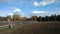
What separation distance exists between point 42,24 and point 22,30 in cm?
55

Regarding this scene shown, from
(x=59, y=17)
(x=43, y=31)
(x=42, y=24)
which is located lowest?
(x=43, y=31)

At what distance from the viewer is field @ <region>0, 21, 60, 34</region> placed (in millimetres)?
2486

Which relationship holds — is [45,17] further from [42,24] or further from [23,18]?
[23,18]

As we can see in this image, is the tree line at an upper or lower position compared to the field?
upper

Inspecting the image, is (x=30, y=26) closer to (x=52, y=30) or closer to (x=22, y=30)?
(x=22, y=30)

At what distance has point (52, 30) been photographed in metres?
2.52

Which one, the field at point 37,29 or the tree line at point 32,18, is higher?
the tree line at point 32,18

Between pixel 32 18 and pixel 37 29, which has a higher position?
pixel 32 18

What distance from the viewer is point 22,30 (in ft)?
8.68

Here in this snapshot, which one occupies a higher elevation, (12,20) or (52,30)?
(12,20)

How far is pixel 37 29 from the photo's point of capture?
2596mm

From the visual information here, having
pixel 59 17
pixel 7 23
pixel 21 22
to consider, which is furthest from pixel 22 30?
pixel 59 17

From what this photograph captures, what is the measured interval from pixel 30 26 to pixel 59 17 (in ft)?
2.52

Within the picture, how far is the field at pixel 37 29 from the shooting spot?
249 cm
